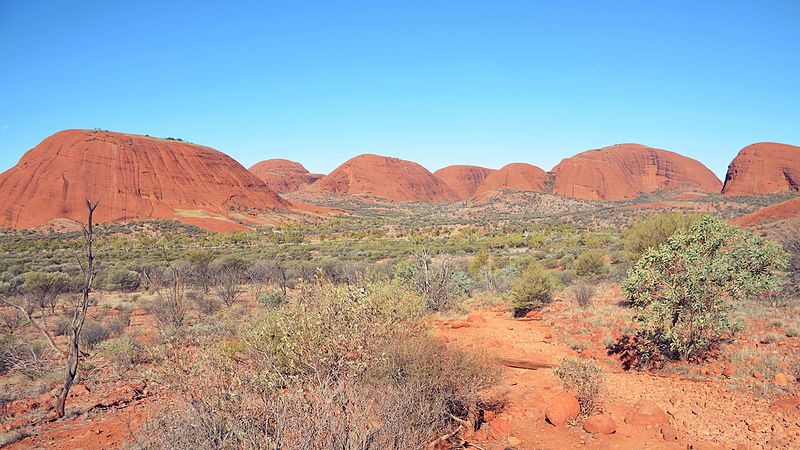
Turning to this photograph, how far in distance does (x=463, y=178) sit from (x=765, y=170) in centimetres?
9186

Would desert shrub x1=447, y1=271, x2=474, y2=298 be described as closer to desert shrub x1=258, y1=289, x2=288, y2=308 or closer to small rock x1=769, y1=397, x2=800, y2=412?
desert shrub x1=258, y1=289, x2=288, y2=308

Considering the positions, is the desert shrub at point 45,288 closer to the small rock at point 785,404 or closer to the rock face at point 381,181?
the small rock at point 785,404

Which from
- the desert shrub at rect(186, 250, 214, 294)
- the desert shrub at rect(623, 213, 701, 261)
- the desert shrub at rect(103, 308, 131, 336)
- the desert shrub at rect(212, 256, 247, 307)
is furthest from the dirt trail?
the desert shrub at rect(186, 250, 214, 294)

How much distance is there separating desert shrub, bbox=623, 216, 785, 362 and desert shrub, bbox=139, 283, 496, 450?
3995 millimetres

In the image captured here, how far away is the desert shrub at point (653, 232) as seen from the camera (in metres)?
15.1

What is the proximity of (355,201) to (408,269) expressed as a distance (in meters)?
86.5

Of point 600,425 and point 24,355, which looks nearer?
point 600,425

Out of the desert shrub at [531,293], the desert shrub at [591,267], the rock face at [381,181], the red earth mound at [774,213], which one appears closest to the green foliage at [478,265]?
the desert shrub at [591,267]

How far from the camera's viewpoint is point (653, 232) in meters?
15.6

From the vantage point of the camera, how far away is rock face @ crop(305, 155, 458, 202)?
390 feet

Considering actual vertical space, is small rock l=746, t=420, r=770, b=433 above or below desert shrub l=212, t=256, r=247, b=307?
above

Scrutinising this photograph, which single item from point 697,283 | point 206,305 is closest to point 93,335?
point 206,305

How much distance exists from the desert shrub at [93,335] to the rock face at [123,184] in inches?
1744

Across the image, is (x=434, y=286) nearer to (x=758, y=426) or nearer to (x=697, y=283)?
(x=697, y=283)
